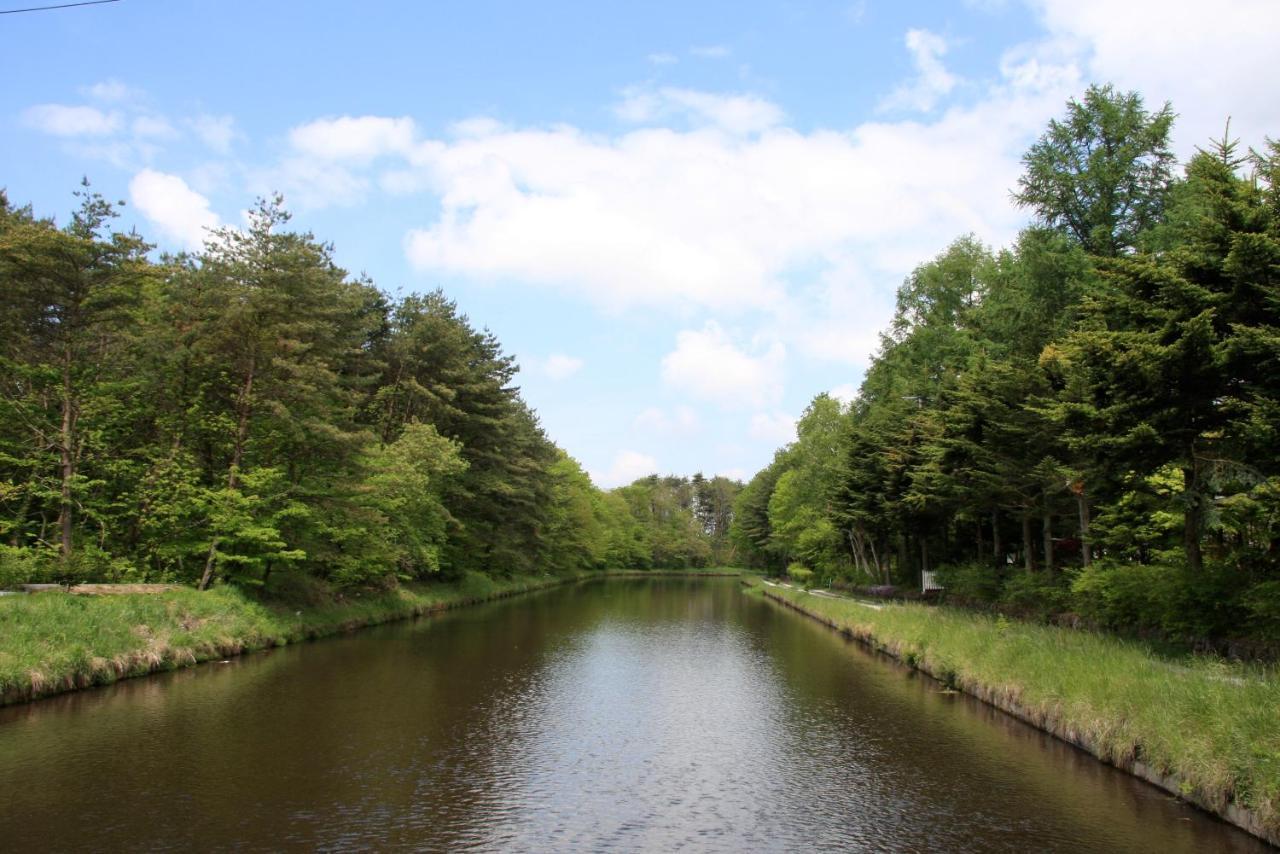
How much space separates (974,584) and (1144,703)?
1862cm

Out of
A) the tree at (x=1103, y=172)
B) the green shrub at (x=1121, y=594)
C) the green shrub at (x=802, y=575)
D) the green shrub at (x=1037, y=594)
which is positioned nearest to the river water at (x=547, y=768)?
the green shrub at (x=1121, y=594)

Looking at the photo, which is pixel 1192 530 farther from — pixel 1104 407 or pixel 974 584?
pixel 974 584

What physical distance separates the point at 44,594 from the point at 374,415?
2551cm

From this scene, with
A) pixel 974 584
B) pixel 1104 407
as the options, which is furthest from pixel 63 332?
pixel 974 584

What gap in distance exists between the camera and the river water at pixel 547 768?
9.79 meters

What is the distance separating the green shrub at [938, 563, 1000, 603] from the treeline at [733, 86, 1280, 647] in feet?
0.29

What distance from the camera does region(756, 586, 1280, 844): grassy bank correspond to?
9.88 m

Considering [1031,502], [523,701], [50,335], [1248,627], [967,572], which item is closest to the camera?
[1248,627]

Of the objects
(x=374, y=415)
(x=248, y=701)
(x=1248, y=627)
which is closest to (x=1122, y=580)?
(x=1248, y=627)

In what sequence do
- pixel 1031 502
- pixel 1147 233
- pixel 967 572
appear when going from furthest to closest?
pixel 967 572
pixel 1147 233
pixel 1031 502

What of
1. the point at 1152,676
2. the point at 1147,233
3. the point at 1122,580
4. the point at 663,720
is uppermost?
the point at 1147,233

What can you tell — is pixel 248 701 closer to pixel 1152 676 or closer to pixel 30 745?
pixel 30 745

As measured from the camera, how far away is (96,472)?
2509 cm

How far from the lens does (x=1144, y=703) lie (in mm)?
12477
